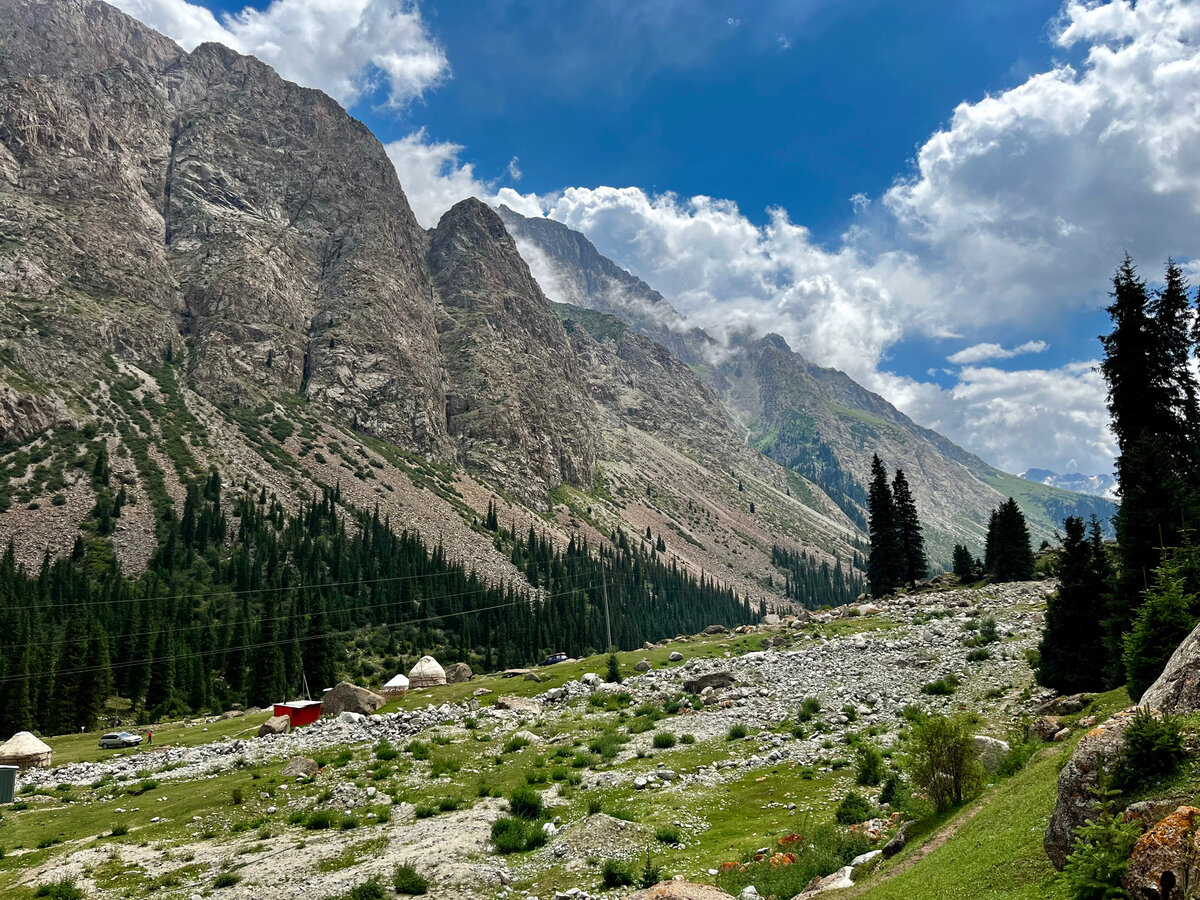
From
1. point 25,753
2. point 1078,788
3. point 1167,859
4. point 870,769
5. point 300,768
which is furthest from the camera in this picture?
point 25,753

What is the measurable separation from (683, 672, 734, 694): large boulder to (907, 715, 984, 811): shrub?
2548cm

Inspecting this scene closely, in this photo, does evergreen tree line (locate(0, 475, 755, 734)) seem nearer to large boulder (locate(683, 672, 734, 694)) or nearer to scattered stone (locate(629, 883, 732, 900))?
large boulder (locate(683, 672, 734, 694))

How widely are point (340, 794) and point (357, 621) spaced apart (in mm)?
104630

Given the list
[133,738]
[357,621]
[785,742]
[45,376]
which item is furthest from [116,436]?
[785,742]

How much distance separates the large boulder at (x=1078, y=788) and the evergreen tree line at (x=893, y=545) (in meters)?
87.2

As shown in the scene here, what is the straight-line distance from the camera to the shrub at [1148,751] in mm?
10188

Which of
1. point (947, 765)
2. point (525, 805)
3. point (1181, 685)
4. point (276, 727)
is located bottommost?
point (276, 727)

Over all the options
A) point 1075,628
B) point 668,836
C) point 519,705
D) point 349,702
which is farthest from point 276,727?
point 1075,628

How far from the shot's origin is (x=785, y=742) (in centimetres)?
3186

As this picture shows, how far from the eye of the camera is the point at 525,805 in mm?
26078

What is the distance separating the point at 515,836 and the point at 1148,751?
19.2m

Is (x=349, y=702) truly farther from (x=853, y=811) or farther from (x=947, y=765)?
(x=947, y=765)

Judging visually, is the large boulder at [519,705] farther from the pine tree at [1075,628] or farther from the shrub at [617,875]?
the pine tree at [1075,628]

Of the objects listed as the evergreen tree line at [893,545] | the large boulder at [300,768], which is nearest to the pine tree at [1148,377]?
the large boulder at [300,768]
